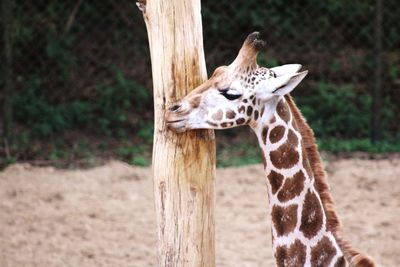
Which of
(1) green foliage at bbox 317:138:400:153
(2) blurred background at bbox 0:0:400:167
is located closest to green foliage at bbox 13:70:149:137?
(2) blurred background at bbox 0:0:400:167

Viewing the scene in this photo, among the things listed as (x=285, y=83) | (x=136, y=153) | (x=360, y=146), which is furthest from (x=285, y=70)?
(x=360, y=146)

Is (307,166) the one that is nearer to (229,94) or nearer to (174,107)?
→ (229,94)

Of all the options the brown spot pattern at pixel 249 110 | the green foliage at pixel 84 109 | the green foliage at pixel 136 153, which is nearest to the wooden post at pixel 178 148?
the brown spot pattern at pixel 249 110

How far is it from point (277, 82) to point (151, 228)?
3.07 meters

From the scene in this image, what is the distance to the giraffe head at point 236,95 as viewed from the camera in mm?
3537

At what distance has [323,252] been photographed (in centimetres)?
366

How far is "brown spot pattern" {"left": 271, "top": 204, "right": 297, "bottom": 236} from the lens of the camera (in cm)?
371

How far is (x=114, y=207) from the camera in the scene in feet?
22.3

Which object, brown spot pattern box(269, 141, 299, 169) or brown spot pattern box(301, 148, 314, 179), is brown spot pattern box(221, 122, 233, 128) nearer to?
brown spot pattern box(269, 141, 299, 169)

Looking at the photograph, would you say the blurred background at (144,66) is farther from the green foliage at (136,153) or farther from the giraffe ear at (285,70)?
the giraffe ear at (285,70)

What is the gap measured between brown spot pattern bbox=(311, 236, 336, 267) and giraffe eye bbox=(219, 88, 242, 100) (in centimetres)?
81

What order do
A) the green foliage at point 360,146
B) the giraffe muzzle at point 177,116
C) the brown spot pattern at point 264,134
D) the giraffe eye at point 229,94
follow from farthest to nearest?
the green foliage at point 360,146, the brown spot pattern at point 264,134, the giraffe eye at point 229,94, the giraffe muzzle at point 177,116

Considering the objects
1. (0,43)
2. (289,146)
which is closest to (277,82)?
(289,146)

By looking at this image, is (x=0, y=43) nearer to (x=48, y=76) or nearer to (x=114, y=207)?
(x=48, y=76)
